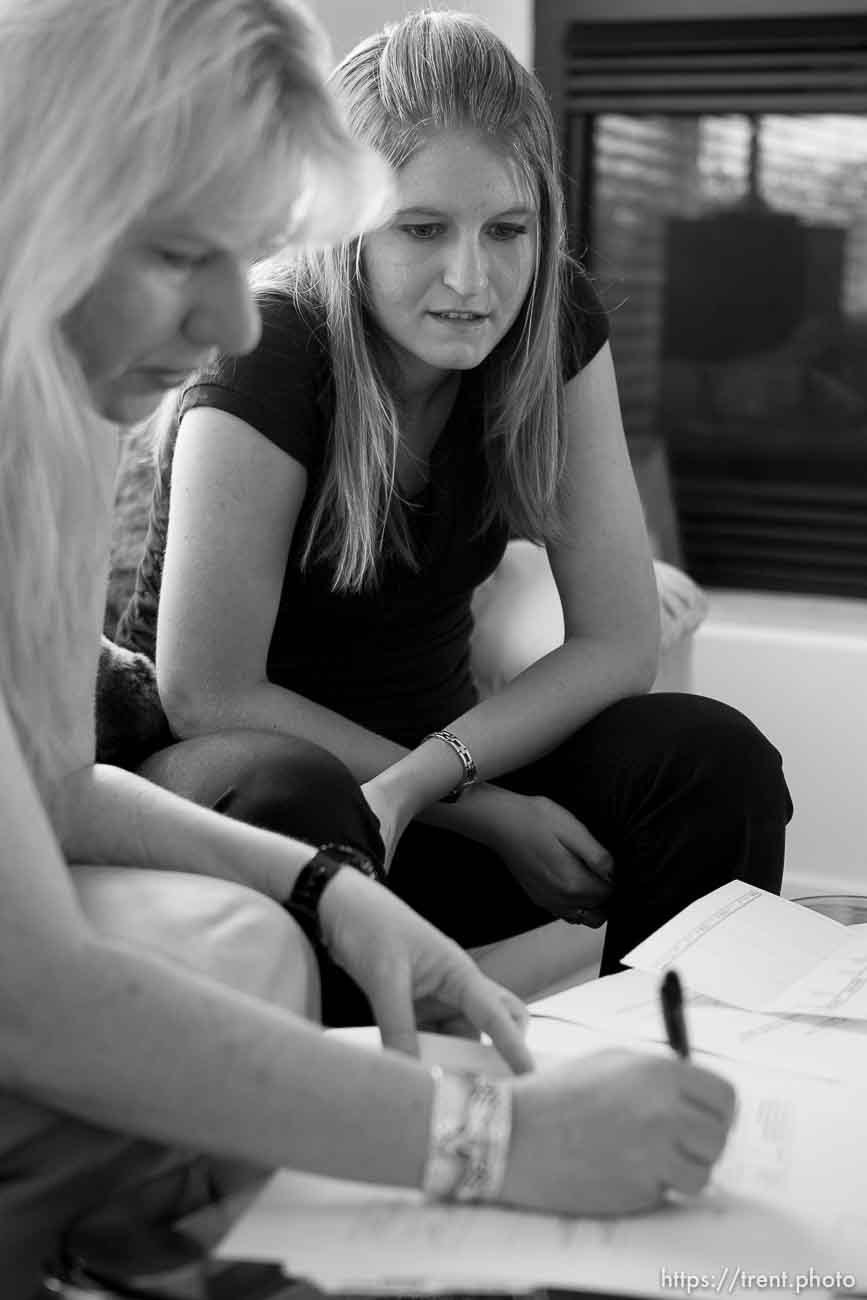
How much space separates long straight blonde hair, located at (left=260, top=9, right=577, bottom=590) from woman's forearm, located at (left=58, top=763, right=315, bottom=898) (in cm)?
48

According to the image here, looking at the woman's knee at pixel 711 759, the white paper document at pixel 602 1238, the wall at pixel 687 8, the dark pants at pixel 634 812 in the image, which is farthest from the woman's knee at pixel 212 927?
the wall at pixel 687 8

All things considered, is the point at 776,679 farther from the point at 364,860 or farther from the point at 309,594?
the point at 364,860

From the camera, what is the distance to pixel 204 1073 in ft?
Result: 2.46

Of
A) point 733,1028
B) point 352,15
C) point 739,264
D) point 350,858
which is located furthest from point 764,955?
point 739,264

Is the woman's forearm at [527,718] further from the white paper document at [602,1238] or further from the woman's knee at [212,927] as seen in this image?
the white paper document at [602,1238]

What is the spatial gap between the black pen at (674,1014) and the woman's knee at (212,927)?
0.62 feet

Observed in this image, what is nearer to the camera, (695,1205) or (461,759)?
(695,1205)

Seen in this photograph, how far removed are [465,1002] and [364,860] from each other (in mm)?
147

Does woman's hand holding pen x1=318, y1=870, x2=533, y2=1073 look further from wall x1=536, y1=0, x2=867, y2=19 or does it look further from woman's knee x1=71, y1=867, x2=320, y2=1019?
wall x1=536, y1=0, x2=867, y2=19

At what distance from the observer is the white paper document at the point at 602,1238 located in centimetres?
72

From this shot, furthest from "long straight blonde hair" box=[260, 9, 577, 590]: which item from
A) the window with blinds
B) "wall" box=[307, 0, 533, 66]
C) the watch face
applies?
the window with blinds

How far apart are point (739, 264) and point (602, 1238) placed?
2379 millimetres

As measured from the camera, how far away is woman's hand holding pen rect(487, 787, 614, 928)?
1.46 metres

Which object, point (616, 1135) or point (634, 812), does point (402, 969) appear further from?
point (634, 812)
